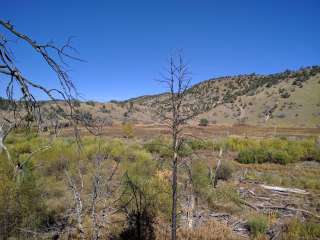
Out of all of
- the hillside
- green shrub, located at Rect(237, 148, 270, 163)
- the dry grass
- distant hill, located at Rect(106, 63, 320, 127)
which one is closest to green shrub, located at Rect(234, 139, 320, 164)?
green shrub, located at Rect(237, 148, 270, 163)

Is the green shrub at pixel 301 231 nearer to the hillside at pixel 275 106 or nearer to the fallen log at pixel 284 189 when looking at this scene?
the fallen log at pixel 284 189

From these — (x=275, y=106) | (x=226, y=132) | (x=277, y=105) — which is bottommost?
(x=226, y=132)

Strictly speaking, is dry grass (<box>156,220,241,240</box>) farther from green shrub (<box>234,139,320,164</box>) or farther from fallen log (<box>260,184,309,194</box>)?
green shrub (<box>234,139,320,164</box>)

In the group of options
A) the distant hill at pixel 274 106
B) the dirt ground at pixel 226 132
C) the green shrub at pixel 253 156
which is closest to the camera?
the green shrub at pixel 253 156

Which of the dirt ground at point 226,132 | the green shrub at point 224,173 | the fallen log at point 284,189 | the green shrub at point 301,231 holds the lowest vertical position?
the fallen log at point 284,189

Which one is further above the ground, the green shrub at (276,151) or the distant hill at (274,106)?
the distant hill at (274,106)

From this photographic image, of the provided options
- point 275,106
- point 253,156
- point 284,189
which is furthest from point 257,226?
point 275,106

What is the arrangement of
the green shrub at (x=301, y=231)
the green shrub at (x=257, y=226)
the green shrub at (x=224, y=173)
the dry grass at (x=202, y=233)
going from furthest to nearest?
the green shrub at (x=224, y=173) < the green shrub at (x=257, y=226) < the green shrub at (x=301, y=231) < the dry grass at (x=202, y=233)

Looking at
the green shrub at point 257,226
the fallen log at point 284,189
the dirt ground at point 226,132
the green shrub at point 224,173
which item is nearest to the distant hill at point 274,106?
the dirt ground at point 226,132

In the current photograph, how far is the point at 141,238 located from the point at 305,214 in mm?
7598

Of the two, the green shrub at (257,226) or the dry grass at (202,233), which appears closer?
the dry grass at (202,233)

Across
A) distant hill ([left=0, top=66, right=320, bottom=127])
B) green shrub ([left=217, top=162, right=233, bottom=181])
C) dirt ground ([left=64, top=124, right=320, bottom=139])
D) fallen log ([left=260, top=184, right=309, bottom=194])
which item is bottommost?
fallen log ([left=260, top=184, right=309, bottom=194])

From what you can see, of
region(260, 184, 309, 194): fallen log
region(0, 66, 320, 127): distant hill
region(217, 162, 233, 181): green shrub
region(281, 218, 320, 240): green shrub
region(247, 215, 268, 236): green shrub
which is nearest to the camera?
region(281, 218, 320, 240): green shrub

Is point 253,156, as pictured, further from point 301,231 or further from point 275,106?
point 275,106
